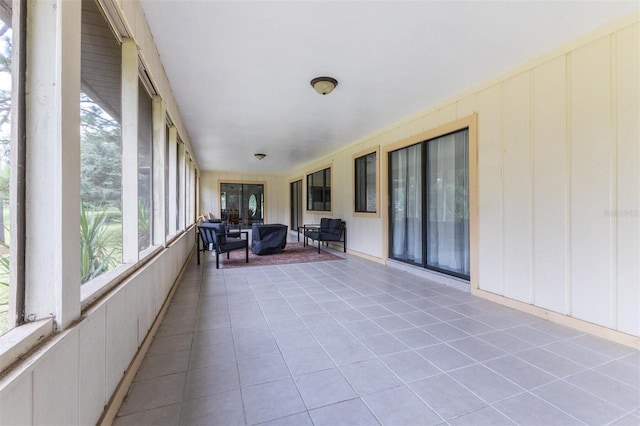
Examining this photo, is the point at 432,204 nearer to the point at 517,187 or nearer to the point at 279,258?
the point at 517,187

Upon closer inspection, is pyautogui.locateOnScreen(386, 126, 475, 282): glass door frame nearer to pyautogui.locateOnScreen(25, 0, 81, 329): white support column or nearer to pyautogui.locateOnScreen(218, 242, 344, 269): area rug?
pyautogui.locateOnScreen(218, 242, 344, 269): area rug

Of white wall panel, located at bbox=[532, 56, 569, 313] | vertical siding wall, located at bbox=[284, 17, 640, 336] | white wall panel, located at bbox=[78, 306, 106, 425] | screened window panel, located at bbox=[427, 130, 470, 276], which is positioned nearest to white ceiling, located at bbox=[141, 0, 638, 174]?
vertical siding wall, located at bbox=[284, 17, 640, 336]

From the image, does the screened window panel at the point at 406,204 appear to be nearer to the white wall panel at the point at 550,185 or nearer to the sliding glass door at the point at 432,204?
the sliding glass door at the point at 432,204

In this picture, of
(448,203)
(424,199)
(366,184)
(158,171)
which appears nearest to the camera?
(158,171)

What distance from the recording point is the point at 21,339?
84 centimetres

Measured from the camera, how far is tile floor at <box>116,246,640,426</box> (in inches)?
57.7

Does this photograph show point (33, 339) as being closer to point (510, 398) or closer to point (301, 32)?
point (510, 398)

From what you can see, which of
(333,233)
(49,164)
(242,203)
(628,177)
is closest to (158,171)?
(49,164)

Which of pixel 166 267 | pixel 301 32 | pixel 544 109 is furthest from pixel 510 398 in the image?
pixel 166 267

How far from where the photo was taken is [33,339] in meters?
0.89

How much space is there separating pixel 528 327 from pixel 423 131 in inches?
115

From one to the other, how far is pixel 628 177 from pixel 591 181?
0.75 ft

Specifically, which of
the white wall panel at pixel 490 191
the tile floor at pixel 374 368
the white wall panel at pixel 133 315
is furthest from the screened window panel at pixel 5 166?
the white wall panel at pixel 490 191

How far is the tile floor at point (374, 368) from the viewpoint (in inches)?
57.7
